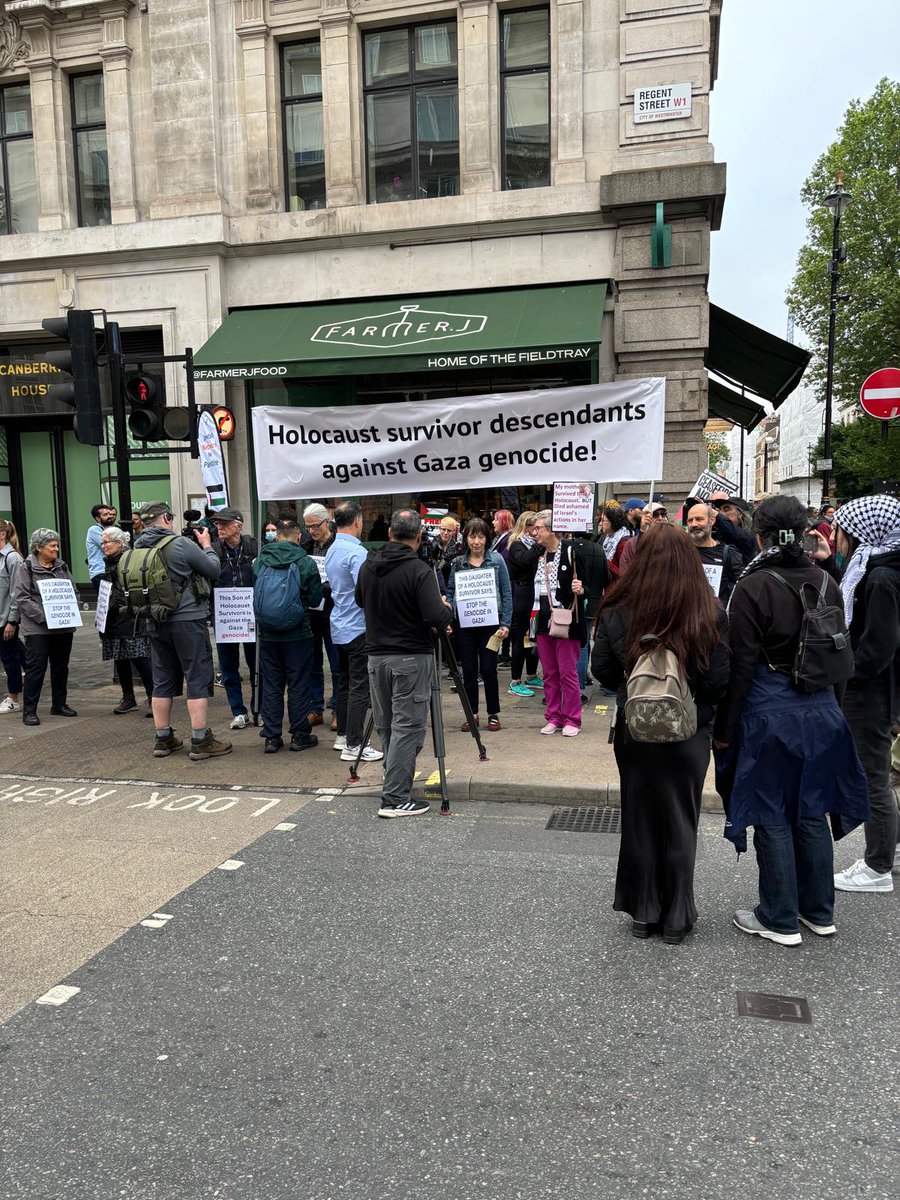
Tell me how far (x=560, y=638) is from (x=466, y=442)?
2.23 meters

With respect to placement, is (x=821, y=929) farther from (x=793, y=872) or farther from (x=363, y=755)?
(x=363, y=755)

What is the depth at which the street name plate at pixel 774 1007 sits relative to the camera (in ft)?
11.0

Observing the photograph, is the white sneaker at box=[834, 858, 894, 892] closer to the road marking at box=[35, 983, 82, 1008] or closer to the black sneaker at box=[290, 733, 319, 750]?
the road marking at box=[35, 983, 82, 1008]

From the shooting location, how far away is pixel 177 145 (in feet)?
44.8

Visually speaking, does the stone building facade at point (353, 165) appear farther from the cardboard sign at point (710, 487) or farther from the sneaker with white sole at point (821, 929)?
the sneaker with white sole at point (821, 929)

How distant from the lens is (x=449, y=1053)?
3.14 meters

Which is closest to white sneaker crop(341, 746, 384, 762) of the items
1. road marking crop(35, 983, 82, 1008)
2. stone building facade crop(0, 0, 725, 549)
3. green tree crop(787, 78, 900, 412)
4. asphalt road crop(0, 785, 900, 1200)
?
asphalt road crop(0, 785, 900, 1200)

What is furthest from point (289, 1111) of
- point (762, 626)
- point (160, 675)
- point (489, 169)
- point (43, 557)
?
point (489, 169)

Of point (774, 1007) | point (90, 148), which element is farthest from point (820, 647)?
point (90, 148)

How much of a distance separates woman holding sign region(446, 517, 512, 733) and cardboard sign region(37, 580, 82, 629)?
12.3 ft

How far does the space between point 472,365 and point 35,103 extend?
29.0ft

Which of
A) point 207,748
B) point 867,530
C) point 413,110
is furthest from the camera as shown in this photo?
point 413,110

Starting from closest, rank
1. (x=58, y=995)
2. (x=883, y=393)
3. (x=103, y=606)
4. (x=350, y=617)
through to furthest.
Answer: (x=58, y=995) < (x=350, y=617) < (x=883, y=393) < (x=103, y=606)

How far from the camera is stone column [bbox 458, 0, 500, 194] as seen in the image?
12.7 m
